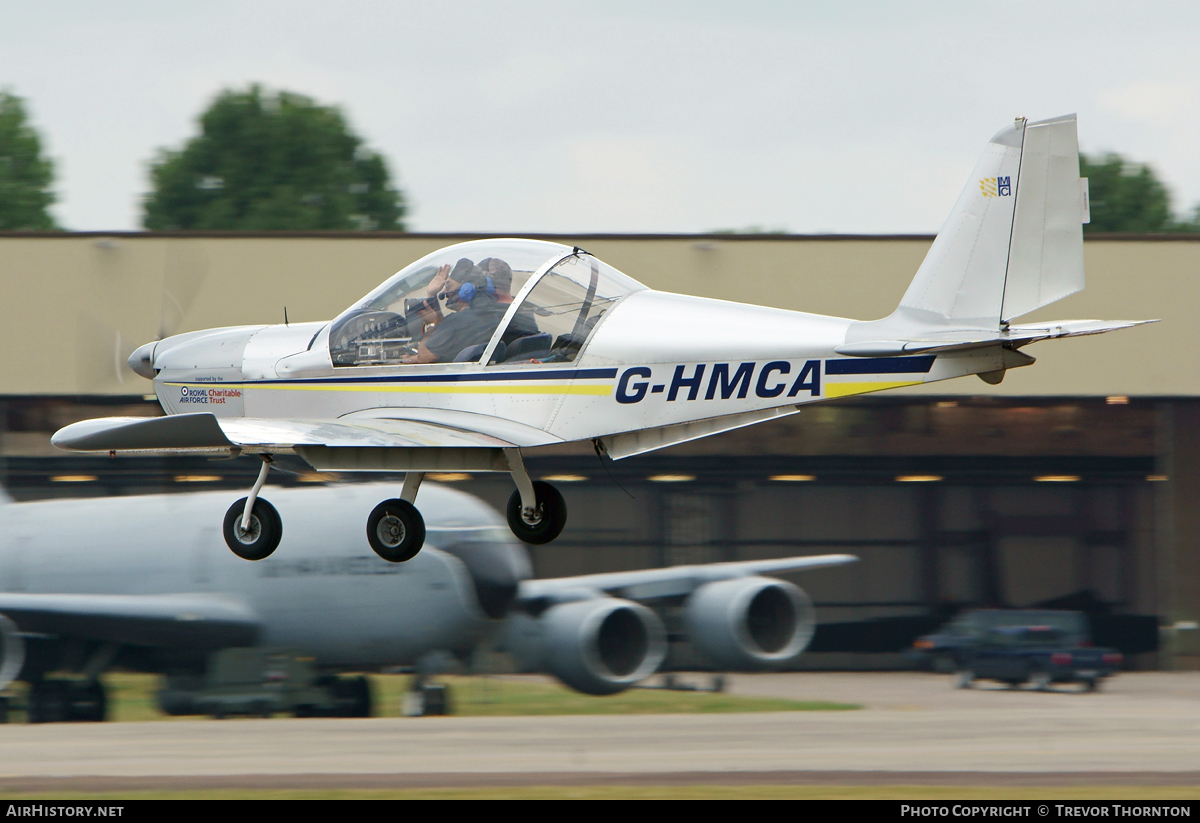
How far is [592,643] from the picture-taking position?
29.7 meters

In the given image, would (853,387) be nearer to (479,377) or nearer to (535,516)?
(479,377)

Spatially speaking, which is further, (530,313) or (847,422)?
(847,422)

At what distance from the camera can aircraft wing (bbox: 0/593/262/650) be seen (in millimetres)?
27766

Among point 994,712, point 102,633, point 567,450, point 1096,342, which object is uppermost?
point 1096,342

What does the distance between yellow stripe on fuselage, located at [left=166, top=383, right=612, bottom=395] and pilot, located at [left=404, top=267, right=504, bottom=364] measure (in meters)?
0.26

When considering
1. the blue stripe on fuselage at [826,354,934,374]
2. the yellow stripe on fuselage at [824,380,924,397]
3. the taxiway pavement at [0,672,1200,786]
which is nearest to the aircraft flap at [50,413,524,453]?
the yellow stripe on fuselage at [824,380,924,397]

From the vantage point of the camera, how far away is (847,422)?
3241 centimetres

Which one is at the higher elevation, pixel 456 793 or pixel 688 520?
pixel 688 520

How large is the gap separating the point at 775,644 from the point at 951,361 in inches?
844

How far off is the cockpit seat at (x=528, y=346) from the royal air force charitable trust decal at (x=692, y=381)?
0.58ft

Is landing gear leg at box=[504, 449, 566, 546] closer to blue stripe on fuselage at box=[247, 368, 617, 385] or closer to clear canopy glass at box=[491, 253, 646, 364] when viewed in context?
blue stripe on fuselage at box=[247, 368, 617, 385]

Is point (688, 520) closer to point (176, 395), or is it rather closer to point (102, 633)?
point (102, 633)
